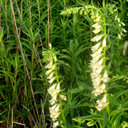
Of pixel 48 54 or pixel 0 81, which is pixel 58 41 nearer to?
pixel 0 81

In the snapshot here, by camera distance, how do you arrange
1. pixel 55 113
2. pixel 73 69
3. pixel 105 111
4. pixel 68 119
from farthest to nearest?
pixel 73 69, pixel 68 119, pixel 55 113, pixel 105 111

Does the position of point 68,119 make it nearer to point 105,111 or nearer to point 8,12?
point 105,111

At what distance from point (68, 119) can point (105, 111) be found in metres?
0.69

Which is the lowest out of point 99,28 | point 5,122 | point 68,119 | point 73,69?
point 5,122

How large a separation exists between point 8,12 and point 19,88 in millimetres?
1203

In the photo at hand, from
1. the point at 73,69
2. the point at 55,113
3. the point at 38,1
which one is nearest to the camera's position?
the point at 55,113

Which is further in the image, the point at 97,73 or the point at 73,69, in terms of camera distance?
the point at 73,69

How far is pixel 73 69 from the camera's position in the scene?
2.54 metres

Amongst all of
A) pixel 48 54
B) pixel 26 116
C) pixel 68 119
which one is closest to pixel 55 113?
pixel 68 119

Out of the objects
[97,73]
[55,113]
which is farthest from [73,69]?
[97,73]

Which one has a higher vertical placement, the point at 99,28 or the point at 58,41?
the point at 99,28

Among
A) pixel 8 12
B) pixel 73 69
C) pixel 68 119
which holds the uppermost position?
pixel 8 12

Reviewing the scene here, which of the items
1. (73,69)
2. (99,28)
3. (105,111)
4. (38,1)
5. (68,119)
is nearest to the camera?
(99,28)

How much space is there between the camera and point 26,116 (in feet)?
9.04
